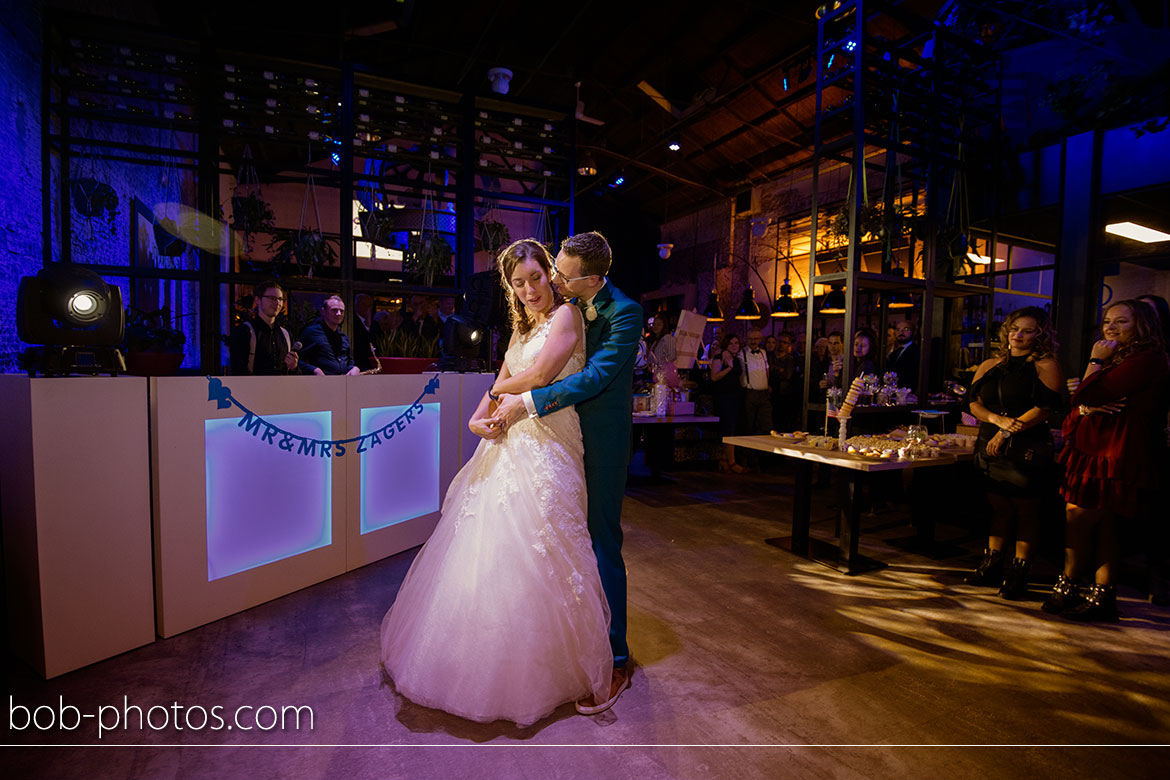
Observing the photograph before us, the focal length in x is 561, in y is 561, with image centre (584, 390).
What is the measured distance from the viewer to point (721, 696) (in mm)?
2170

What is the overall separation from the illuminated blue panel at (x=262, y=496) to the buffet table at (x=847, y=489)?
2576mm

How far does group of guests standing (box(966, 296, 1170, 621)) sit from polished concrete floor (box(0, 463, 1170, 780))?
24cm

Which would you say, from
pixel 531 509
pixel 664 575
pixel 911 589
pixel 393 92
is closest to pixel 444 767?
pixel 531 509

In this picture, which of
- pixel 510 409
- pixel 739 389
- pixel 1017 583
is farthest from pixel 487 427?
pixel 739 389

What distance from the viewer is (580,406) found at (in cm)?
216

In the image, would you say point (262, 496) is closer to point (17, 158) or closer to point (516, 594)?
point (516, 594)

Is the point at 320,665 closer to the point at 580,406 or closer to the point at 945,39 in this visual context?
the point at 580,406

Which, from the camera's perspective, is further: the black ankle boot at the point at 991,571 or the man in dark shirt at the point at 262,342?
the man in dark shirt at the point at 262,342

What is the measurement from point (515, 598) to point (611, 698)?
576mm

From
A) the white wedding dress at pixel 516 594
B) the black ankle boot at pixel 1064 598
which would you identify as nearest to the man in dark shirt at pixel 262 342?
the white wedding dress at pixel 516 594

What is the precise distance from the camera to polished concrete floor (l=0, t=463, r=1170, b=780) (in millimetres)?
1784

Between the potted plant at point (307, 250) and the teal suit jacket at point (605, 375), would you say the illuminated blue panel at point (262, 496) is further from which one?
the potted plant at point (307, 250)

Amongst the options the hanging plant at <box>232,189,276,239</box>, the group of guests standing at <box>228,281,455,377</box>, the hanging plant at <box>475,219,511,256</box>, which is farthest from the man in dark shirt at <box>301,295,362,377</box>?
the hanging plant at <box>475,219,511,256</box>

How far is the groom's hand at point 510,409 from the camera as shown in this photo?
2.01 metres
